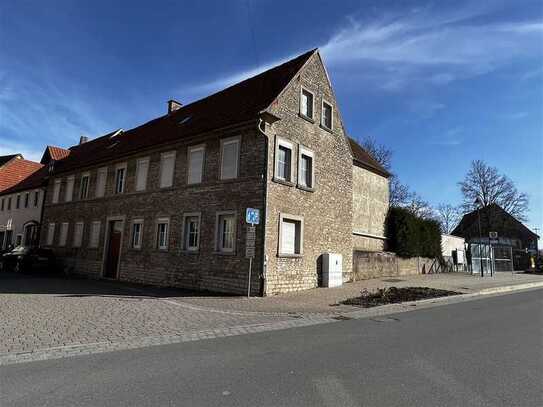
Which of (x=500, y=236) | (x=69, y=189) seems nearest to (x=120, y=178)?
(x=69, y=189)

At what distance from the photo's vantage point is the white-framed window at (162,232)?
18.0 m

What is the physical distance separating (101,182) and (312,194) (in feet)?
41.8

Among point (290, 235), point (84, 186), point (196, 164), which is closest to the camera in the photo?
point (290, 235)

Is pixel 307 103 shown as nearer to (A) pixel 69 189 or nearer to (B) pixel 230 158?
(B) pixel 230 158

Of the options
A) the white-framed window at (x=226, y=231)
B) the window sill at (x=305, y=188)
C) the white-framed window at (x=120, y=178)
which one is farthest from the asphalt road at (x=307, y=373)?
the white-framed window at (x=120, y=178)

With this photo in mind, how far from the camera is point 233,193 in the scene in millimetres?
15695

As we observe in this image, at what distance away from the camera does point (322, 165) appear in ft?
60.1

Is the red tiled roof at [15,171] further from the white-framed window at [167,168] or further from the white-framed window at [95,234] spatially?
the white-framed window at [167,168]

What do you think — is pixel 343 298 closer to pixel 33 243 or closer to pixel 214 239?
pixel 214 239

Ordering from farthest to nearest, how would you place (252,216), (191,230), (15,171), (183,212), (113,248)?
(15,171), (113,248), (183,212), (191,230), (252,216)

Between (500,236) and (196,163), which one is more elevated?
(500,236)

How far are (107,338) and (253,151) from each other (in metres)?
9.39

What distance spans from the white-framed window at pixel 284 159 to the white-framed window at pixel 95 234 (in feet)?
38.9

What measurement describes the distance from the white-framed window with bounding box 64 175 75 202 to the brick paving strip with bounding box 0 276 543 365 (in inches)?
507
